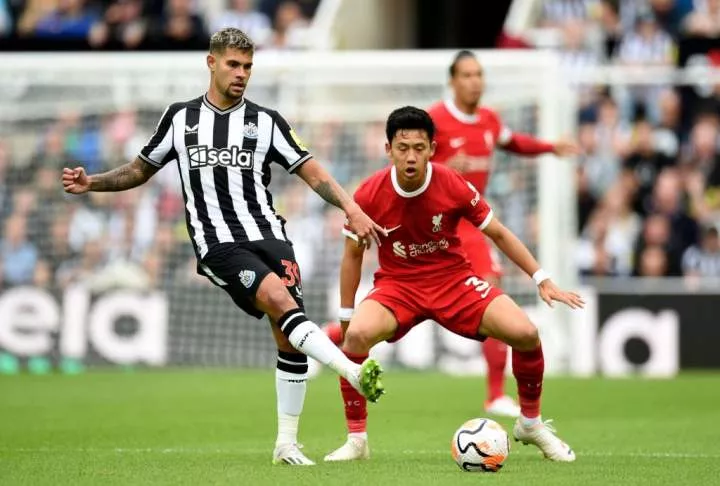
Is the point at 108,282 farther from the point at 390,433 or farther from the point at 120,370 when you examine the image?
the point at 390,433

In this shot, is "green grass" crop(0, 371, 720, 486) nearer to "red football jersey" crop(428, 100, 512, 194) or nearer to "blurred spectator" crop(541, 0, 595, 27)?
"red football jersey" crop(428, 100, 512, 194)

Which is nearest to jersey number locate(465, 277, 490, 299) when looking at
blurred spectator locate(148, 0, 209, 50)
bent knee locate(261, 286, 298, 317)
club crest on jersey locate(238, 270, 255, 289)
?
bent knee locate(261, 286, 298, 317)

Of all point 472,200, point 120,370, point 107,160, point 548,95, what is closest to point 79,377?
point 120,370

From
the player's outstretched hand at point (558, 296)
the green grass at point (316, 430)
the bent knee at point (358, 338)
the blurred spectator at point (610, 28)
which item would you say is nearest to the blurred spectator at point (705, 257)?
the green grass at point (316, 430)

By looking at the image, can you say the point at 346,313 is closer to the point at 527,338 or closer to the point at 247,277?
the point at 247,277

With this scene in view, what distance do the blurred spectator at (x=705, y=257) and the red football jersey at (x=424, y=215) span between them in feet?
32.5

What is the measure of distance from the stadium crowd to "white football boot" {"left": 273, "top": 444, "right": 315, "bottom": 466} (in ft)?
32.3

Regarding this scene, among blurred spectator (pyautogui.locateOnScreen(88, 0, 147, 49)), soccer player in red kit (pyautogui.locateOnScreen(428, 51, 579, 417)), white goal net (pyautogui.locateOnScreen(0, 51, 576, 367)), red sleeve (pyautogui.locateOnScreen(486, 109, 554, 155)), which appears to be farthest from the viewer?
blurred spectator (pyautogui.locateOnScreen(88, 0, 147, 49))

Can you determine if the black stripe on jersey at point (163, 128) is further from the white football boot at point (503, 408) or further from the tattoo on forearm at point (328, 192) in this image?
the white football boot at point (503, 408)

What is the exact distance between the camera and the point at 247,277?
8602 millimetres

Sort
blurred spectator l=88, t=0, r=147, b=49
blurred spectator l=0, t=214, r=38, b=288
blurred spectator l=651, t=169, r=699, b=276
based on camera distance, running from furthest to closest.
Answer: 1. blurred spectator l=88, t=0, r=147, b=49
2. blurred spectator l=651, t=169, r=699, b=276
3. blurred spectator l=0, t=214, r=38, b=288

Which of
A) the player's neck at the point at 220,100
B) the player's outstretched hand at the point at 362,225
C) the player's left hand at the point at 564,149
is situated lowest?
the player's outstretched hand at the point at 362,225

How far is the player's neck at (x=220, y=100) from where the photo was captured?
887 cm

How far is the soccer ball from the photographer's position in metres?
8.28
